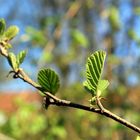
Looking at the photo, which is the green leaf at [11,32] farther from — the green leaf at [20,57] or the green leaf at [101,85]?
the green leaf at [101,85]

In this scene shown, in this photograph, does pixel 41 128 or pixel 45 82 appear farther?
pixel 41 128

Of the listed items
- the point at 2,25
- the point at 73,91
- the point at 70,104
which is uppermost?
the point at 73,91

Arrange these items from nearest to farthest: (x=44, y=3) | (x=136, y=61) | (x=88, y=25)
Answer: (x=136, y=61) < (x=88, y=25) < (x=44, y=3)

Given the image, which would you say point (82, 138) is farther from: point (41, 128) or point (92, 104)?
point (92, 104)

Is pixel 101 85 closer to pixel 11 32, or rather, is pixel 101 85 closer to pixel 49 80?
pixel 49 80

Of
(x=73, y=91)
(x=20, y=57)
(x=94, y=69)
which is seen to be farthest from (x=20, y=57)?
(x=73, y=91)

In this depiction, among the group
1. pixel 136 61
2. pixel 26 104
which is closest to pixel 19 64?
pixel 26 104

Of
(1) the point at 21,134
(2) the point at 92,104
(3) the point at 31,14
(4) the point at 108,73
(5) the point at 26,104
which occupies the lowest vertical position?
(2) the point at 92,104
